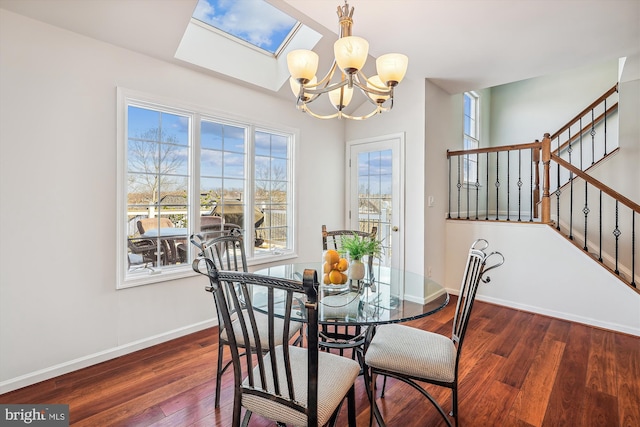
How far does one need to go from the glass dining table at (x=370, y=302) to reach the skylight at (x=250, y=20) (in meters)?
2.38

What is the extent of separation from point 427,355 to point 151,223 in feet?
8.00

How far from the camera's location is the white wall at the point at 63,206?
2.07 meters

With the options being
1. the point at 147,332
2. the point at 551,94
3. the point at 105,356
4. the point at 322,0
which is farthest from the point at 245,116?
the point at 551,94

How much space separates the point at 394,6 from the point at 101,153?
2624 millimetres

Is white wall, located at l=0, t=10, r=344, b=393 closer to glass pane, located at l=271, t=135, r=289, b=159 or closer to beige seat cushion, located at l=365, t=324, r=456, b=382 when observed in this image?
glass pane, located at l=271, t=135, r=289, b=159

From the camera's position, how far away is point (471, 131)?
5.38 m

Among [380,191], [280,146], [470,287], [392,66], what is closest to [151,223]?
[280,146]

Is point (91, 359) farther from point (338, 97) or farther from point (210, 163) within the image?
point (338, 97)

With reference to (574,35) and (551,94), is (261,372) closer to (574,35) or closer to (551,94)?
(574,35)

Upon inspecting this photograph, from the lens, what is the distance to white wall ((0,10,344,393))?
2066mm

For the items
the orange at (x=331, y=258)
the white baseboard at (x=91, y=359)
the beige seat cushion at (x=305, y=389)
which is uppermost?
the orange at (x=331, y=258)

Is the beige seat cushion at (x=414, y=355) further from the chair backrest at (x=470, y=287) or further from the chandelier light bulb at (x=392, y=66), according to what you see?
the chandelier light bulb at (x=392, y=66)

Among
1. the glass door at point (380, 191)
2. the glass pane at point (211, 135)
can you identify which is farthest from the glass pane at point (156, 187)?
the glass door at point (380, 191)

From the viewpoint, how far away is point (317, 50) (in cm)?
321
